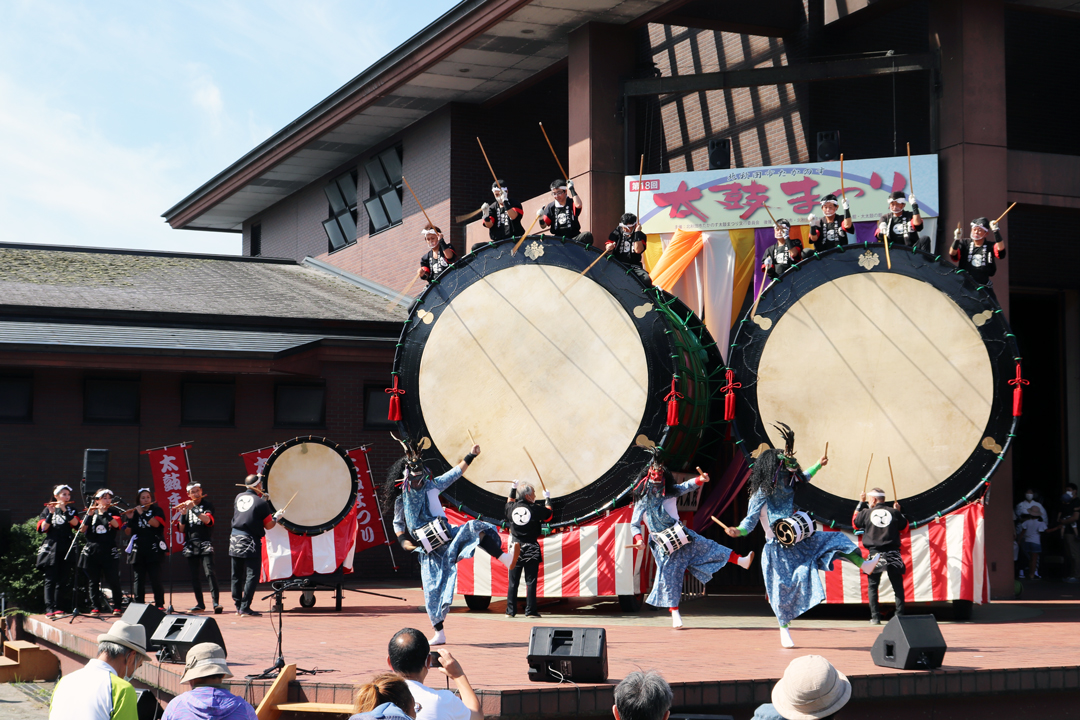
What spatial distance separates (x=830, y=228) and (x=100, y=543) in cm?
910

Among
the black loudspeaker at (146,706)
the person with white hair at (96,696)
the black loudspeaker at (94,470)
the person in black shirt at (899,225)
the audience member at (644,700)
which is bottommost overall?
the black loudspeaker at (146,706)

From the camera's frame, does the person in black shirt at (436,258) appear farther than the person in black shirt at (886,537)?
Yes

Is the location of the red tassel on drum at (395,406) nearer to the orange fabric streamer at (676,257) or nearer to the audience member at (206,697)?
the orange fabric streamer at (676,257)

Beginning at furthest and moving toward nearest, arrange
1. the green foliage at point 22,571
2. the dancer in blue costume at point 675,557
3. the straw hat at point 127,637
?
the green foliage at point 22,571, the dancer in blue costume at point 675,557, the straw hat at point 127,637

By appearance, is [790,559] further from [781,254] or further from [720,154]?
[720,154]

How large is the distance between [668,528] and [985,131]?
6.99 m

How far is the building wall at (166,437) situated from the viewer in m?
16.3

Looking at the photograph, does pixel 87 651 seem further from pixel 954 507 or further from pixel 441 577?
pixel 954 507

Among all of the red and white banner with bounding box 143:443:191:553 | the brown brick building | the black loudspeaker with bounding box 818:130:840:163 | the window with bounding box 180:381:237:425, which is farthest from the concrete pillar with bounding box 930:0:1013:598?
the red and white banner with bounding box 143:443:191:553

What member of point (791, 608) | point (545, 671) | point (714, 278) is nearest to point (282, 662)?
point (545, 671)

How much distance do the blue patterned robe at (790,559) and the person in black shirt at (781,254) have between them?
151 inches

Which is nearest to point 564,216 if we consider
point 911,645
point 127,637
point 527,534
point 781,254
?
point 781,254

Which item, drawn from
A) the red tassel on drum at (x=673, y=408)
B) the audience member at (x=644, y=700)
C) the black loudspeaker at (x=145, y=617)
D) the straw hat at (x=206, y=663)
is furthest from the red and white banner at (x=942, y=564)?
the audience member at (x=644, y=700)

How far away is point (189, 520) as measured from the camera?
13594 millimetres
